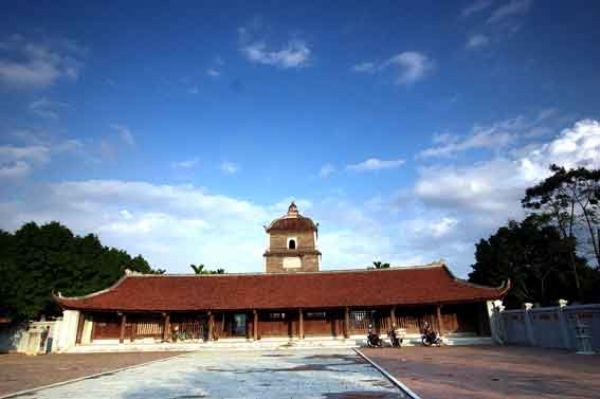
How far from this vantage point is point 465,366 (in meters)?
13.8

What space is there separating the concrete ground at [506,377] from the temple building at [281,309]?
13.1 m

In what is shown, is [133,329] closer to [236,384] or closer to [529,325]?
[236,384]

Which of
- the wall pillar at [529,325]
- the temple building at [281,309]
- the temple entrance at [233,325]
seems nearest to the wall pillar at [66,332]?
the temple building at [281,309]

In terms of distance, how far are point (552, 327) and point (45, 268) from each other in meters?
36.5

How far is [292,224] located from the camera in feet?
132

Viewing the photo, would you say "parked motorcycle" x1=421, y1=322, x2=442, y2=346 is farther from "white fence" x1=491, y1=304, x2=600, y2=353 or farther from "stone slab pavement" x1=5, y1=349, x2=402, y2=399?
"stone slab pavement" x1=5, y1=349, x2=402, y2=399

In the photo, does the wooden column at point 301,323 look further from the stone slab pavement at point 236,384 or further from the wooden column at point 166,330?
the stone slab pavement at point 236,384

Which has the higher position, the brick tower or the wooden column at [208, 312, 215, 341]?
the brick tower

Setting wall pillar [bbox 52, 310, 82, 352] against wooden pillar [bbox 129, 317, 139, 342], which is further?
wooden pillar [bbox 129, 317, 139, 342]

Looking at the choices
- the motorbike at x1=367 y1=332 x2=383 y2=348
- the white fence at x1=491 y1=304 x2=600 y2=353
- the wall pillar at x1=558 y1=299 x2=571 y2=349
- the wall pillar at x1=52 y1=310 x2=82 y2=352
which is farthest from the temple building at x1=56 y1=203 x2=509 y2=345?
the wall pillar at x1=558 y1=299 x2=571 y2=349

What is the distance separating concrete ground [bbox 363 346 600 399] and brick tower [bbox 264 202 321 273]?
930 inches

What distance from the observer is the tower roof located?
131ft

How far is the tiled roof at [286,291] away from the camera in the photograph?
92.5 feet

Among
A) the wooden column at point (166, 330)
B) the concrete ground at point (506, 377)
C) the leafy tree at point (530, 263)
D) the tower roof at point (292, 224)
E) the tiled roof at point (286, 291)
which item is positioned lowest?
the concrete ground at point (506, 377)
